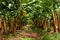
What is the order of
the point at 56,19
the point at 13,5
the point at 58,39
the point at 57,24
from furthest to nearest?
1. the point at 13,5
2. the point at 57,24
3. the point at 56,19
4. the point at 58,39

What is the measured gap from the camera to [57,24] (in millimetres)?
11484

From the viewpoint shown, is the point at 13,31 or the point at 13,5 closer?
the point at 13,5

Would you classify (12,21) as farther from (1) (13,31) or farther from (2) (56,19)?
(2) (56,19)

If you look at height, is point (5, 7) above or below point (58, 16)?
above

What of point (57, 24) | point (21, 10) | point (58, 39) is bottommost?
point (58, 39)

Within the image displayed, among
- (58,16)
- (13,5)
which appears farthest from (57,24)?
(13,5)

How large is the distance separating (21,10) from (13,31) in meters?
1.89

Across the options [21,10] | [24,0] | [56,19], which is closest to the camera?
[24,0]

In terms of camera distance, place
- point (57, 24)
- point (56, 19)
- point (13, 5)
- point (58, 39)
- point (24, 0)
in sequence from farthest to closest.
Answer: point (13, 5)
point (57, 24)
point (56, 19)
point (58, 39)
point (24, 0)

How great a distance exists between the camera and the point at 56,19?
1075cm

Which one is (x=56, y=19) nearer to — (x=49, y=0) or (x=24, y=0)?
(x=49, y=0)

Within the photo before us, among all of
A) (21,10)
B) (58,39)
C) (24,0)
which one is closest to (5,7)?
(21,10)

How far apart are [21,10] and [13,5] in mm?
1456

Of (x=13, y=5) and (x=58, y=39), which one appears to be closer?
(x=58, y=39)
